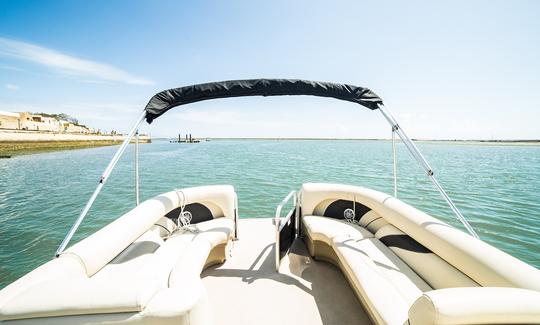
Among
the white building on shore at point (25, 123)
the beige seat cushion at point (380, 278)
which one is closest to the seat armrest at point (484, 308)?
the beige seat cushion at point (380, 278)

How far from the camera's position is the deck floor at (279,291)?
2.10 m

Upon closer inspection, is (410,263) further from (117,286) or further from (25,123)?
(25,123)

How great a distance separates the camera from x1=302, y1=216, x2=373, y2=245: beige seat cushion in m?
2.90

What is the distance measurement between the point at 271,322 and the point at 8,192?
13.3m

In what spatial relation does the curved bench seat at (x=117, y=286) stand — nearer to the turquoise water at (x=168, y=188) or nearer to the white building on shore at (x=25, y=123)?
the turquoise water at (x=168, y=188)

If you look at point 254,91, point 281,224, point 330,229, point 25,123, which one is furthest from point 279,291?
point 25,123

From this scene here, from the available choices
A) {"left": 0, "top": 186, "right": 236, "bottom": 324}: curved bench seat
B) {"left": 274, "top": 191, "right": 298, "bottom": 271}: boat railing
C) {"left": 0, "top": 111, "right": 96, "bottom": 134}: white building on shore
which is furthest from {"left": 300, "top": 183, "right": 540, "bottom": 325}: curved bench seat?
{"left": 0, "top": 111, "right": 96, "bottom": 134}: white building on shore

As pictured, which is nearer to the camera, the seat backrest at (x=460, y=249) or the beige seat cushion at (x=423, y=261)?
the seat backrest at (x=460, y=249)

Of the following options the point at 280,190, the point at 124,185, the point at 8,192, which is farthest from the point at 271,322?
the point at 8,192

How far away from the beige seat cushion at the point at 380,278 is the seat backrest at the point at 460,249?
13.0 inches

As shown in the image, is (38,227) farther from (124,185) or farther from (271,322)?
(271,322)

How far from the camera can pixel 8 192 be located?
9.40 metres

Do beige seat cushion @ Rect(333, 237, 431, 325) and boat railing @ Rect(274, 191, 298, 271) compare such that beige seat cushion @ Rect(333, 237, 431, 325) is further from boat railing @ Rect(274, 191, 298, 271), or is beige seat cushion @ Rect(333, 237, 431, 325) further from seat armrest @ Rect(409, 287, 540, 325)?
boat railing @ Rect(274, 191, 298, 271)

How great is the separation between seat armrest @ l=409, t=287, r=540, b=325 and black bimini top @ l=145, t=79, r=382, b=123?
8.19 feet
